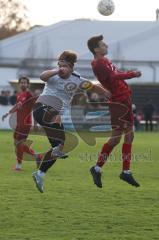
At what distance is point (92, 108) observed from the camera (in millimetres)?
46594

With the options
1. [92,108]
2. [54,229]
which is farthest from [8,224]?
[92,108]

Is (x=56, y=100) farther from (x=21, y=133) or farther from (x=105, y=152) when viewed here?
(x=21, y=133)

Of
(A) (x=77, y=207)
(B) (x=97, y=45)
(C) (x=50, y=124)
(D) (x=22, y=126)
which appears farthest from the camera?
(D) (x=22, y=126)

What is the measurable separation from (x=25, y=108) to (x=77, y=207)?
8817 millimetres

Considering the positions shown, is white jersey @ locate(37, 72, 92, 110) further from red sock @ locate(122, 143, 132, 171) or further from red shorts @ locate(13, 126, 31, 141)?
red shorts @ locate(13, 126, 31, 141)

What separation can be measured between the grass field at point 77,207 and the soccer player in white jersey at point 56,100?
828mm

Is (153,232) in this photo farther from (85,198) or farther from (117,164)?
(117,164)

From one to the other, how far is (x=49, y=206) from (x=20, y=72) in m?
39.8

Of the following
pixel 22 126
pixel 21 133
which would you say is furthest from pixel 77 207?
pixel 22 126

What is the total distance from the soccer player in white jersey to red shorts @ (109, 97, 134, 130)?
38cm

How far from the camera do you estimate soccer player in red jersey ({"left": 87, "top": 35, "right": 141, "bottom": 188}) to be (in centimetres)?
1372

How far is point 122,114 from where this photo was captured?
1397cm

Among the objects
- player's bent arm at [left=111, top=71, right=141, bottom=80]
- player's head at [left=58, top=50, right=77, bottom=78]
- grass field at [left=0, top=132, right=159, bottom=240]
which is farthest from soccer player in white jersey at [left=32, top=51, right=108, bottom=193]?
grass field at [left=0, top=132, right=159, bottom=240]

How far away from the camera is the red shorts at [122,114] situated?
13828mm
